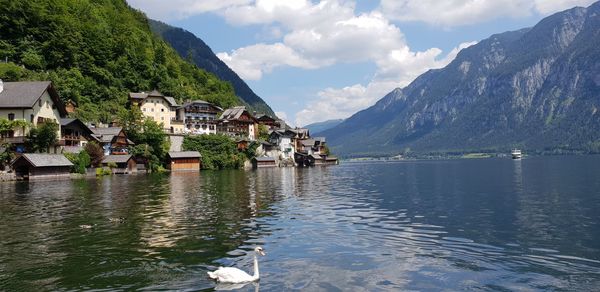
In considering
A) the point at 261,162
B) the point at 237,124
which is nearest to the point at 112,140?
the point at 261,162

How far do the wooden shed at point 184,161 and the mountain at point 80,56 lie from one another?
17855mm

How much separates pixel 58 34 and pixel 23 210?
9423 centimetres

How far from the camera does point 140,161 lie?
97.1 metres

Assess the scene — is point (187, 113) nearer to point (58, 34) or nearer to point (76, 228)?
point (58, 34)

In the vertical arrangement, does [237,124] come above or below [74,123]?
above

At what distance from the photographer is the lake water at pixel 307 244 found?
15.5 meters

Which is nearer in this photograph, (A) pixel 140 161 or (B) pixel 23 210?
(B) pixel 23 210

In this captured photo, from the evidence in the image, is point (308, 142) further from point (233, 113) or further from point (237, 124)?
point (237, 124)

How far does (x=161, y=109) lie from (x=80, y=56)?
23148 millimetres

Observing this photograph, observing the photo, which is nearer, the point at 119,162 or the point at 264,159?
the point at 119,162

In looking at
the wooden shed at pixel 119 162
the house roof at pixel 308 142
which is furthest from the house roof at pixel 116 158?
the house roof at pixel 308 142

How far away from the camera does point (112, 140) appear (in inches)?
3656

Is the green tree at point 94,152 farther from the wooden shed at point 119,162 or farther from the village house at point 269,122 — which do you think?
the village house at point 269,122

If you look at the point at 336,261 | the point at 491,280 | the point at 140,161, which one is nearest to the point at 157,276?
the point at 336,261
